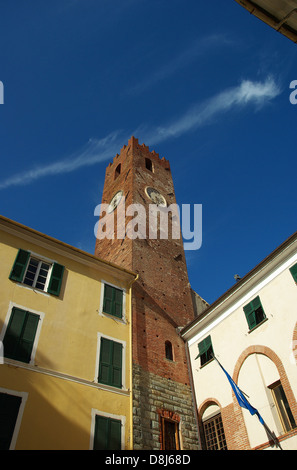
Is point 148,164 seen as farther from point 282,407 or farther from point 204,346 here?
point 282,407

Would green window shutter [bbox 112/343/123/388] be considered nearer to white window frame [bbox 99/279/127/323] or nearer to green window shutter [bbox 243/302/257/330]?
white window frame [bbox 99/279/127/323]

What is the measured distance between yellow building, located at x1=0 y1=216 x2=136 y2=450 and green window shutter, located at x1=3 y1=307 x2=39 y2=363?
0.09 ft

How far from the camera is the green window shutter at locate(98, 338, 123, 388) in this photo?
11945 millimetres

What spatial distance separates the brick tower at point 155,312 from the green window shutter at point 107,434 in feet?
2.29

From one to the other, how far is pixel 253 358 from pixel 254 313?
152cm

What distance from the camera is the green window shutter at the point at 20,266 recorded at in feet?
40.1

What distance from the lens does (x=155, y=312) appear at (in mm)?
16094

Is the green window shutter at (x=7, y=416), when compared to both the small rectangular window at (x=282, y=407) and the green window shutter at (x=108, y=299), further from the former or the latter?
the small rectangular window at (x=282, y=407)

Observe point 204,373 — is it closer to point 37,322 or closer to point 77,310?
point 77,310
